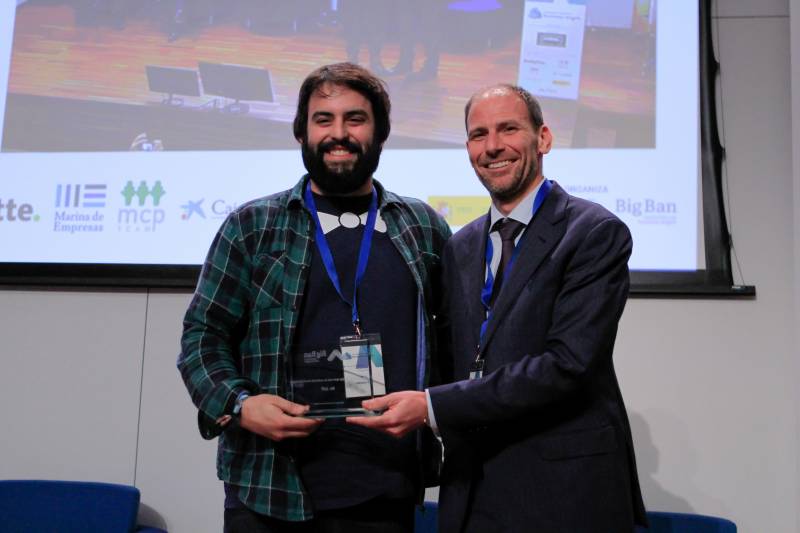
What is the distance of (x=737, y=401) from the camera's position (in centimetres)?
319

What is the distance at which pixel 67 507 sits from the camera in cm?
323

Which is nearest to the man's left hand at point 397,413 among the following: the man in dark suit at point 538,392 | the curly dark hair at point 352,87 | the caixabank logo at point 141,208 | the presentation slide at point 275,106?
the man in dark suit at point 538,392

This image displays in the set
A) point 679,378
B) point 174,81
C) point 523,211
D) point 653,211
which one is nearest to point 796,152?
point 653,211

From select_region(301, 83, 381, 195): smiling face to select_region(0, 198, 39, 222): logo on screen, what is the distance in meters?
2.10

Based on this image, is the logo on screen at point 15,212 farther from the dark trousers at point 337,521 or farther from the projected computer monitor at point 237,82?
the dark trousers at point 337,521

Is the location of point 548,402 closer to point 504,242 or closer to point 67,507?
point 504,242

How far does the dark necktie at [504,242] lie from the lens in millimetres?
1916

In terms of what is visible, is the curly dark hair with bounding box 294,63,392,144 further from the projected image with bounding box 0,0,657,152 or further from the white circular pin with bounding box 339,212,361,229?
the projected image with bounding box 0,0,657,152

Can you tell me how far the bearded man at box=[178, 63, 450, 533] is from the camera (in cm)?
185

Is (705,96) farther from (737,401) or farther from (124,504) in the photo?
(124,504)

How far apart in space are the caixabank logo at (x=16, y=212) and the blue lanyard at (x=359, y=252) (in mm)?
2071

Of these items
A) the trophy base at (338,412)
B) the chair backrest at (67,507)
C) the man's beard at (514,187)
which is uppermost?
the man's beard at (514,187)

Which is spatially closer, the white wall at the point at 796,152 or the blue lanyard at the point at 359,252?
the blue lanyard at the point at 359,252

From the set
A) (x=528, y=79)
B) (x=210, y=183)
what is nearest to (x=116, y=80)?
(x=210, y=183)
